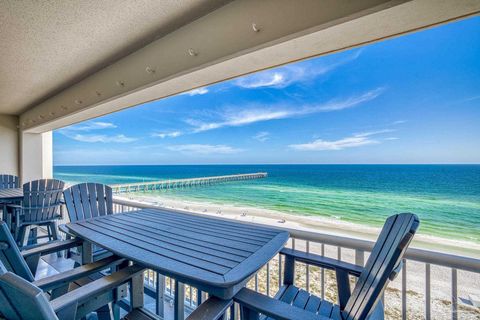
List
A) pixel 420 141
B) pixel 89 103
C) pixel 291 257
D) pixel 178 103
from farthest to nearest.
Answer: pixel 178 103 < pixel 420 141 < pixel 89 103 < pixel 291 257

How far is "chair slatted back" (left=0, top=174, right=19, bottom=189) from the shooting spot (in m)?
4.58

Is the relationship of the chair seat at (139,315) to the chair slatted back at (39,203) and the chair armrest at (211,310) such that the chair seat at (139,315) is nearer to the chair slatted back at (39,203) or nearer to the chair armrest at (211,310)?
the chair armrest at (211,310)

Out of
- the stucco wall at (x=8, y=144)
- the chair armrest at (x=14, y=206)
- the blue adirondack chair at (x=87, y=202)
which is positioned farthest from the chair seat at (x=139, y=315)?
the stucco wall at (x=8, y=144)

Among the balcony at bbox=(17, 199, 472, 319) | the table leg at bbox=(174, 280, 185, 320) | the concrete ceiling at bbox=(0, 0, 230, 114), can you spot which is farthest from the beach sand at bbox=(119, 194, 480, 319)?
the concrete ceiling at bbox=(0, 0, 230, 114)

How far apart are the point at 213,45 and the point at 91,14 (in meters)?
1.15

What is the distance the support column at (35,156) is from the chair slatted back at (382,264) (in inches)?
305

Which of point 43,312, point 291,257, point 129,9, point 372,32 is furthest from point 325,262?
point 129,9

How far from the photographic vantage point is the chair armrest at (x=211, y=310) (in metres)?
0.86

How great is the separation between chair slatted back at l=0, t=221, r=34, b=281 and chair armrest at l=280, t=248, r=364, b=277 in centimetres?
147

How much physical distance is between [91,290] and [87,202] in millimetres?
1886

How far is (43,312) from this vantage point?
0.53 metres

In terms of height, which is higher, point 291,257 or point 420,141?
point 420,141

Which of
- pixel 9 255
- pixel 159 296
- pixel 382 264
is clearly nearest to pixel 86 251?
pixel 9 255

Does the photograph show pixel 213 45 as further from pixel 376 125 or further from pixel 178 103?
pixel 178 103
